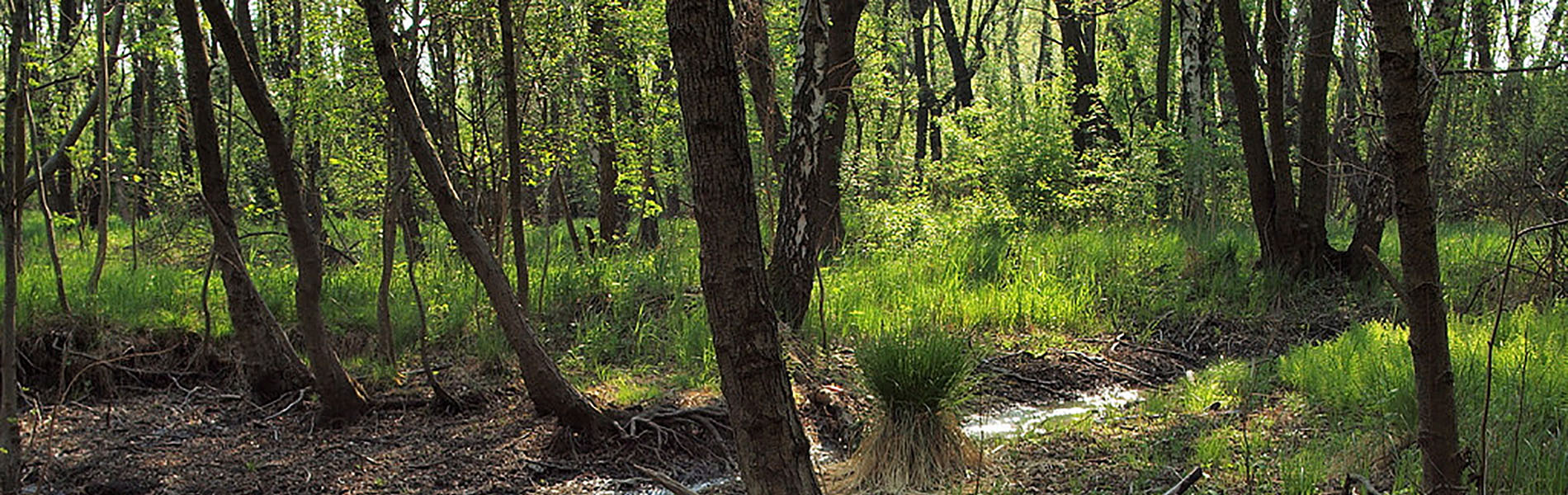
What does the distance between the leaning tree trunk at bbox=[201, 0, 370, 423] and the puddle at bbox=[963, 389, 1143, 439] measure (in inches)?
139

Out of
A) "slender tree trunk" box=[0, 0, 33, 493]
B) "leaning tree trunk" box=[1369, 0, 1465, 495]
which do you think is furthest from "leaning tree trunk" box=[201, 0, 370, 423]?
"leaning tree trunk" box=[1369, 0, 1465, 495]

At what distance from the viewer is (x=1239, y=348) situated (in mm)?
8320

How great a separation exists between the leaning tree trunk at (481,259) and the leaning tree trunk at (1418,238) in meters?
4.01

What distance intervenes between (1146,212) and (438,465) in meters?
9.37

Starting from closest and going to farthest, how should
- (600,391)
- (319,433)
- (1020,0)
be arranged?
(319,433) → (600,391) → (1020,0)

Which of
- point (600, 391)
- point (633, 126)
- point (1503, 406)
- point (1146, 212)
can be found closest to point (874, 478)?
point (600, 391)

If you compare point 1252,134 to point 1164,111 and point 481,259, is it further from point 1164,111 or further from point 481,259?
point 1164,111

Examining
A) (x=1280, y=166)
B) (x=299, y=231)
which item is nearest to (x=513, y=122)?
(x=299, y=231)

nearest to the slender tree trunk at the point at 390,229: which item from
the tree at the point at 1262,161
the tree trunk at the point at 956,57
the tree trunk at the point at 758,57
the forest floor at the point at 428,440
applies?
the forest floor at the point at 428,440

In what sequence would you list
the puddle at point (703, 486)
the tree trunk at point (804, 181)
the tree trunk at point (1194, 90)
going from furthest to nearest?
the tree trunk at point (1194, 90) → the tree trunk at point (804, 181) → the puddle at point (703, 486)

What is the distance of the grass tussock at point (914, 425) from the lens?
5160 mm

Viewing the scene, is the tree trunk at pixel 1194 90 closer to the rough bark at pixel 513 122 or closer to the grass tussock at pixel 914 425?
the grass tussock at pixel 914 425

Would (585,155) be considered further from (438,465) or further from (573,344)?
(438,465)

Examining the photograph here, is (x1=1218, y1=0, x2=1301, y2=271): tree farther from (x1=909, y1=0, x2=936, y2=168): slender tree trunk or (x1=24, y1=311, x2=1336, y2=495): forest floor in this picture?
(x1=909, y1=0, x2=936, y2=168): slender tree trunk
